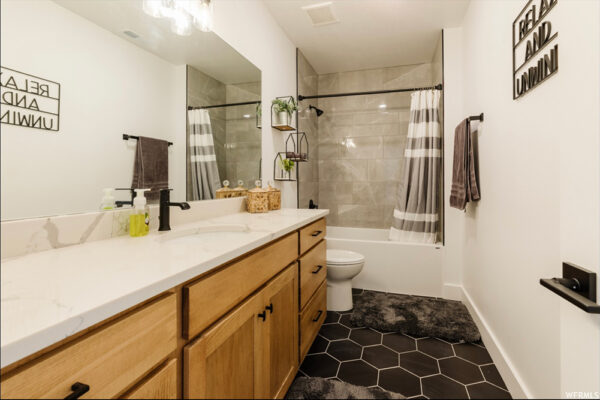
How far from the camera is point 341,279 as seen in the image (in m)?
2.18

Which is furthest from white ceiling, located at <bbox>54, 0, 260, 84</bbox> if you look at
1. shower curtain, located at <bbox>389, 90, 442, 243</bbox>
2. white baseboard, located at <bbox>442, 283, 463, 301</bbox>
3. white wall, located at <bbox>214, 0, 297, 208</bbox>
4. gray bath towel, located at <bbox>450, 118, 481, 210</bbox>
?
white baseboard, located at <bbox>442, 283, 463, 301</bbox>

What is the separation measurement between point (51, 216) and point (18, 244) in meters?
0.11

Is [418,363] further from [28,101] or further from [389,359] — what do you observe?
[28,101]

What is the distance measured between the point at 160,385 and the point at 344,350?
50.4 inches

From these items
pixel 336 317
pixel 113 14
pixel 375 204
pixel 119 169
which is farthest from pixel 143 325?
pixel 375 204

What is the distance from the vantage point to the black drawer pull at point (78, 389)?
0.45 metres

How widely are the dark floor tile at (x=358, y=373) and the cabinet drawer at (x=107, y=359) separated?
3.29 feet

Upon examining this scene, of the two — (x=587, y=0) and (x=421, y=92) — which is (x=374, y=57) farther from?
(x=587, y=0)

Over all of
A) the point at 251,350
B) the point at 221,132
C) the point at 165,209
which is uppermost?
the point at 221,132

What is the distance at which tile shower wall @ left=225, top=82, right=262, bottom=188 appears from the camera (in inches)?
69.6

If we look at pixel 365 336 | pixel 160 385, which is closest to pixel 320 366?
pixel 365 336

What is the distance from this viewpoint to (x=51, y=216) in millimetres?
854

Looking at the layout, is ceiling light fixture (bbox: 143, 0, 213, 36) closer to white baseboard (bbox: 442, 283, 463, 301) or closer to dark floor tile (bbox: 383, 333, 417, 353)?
dark floor tile (bbox: 383, 333, 417, 353)

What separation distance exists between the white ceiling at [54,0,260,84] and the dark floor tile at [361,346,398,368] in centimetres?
173
